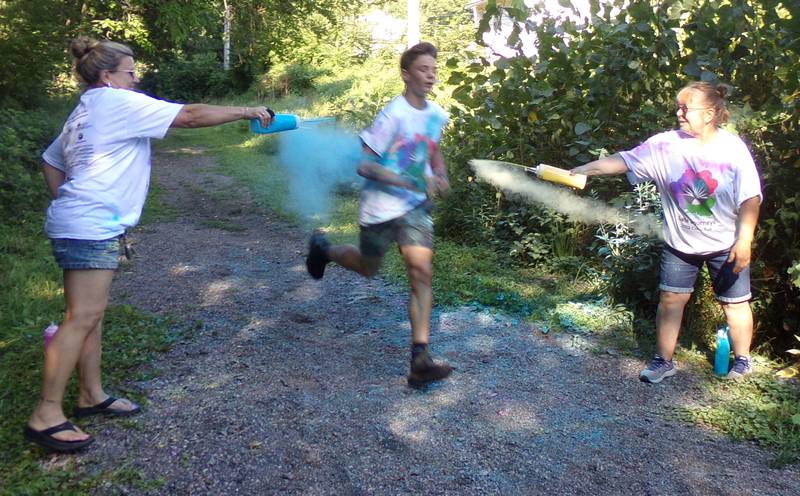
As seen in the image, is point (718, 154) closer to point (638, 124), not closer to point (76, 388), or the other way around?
point (638, 124)

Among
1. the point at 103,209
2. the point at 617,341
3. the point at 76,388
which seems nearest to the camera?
the point at 103,209

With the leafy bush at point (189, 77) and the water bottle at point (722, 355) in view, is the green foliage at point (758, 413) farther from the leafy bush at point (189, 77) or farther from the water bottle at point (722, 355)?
the leafy bush at point (189, 77)

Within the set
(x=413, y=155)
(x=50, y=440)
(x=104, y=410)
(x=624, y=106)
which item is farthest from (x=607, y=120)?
(x=50, y=440)

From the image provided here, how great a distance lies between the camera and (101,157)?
3377mm

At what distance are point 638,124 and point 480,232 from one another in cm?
206

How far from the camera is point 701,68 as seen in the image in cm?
516

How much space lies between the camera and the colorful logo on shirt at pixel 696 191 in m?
4.18

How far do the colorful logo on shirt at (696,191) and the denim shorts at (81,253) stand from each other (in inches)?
121

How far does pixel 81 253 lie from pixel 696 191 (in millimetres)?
3241

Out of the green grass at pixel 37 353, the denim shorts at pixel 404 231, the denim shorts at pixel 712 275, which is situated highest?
the denim shorts at pixel 404 231

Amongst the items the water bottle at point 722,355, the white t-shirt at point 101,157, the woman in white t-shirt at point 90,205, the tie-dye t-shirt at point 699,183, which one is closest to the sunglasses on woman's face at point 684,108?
the tie-dye t-shirt at point 699,183

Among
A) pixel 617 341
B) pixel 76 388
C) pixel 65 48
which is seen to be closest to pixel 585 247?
pixel 617 341

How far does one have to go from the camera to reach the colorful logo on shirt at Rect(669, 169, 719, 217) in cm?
418

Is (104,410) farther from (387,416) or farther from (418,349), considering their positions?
(418,349)
